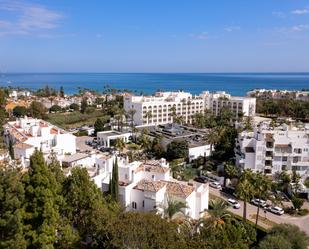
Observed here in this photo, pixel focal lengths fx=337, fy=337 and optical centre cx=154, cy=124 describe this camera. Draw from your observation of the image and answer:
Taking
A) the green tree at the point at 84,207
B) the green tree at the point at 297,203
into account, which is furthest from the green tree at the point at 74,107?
the green tree at the point at 84,207

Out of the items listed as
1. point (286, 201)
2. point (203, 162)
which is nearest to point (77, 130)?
point (203, 162)

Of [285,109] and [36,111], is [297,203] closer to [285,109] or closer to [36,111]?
[285,109]

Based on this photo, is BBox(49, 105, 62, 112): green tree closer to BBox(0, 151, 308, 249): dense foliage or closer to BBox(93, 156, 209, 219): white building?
BBox(93, 156, 209, 219): white building

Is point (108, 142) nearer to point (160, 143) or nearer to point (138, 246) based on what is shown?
point (160, 143)

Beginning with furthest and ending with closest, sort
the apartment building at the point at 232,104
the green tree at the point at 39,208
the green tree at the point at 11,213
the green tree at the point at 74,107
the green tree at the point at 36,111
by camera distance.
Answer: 1. the green tree at the point at 74,107
2. the apartment building at the point at 232,104
3. the green tree at the point at 36,111
4. the green tree at the point at 39,208
5. the green tree at the point at 11,213

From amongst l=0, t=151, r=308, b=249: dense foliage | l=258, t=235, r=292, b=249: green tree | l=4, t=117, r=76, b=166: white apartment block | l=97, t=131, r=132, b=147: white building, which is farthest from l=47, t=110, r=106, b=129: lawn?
l=258, t=235, r=292, b=249: green tree

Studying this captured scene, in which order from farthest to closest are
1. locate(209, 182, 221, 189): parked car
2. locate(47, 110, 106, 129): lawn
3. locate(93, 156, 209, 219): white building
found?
locate(47, 110, 106, 129): lawn
locate(209, 182, 221, 189): parked car
locate(93, 156, 209, 219): white building

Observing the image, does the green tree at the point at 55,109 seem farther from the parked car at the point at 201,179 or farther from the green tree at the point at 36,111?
the parked car at the point at 201,179
